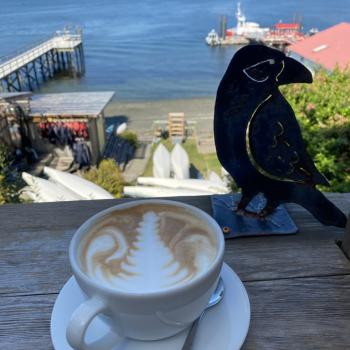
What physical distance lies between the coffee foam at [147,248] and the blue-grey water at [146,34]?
14.1 metres

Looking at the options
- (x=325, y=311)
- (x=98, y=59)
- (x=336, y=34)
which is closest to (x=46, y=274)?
(x=325, y=311)

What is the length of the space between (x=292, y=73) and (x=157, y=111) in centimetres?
1194

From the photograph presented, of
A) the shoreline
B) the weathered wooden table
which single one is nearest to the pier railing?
the shoreline

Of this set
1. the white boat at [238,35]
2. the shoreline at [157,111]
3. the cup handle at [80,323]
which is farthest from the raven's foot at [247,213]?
the white boat at [238,35]

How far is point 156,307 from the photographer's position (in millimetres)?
447

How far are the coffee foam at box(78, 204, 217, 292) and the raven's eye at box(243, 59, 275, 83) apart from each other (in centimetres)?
32

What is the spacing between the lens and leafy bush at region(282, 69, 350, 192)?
2496mm

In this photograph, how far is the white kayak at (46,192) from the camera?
177 inches

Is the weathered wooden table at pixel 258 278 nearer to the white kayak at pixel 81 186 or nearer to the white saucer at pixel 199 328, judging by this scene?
the white saucer at pixel 199 328

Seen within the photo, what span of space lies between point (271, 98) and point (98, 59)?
70.6 feet

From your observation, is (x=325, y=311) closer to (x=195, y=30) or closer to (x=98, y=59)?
(x=98, y=59)

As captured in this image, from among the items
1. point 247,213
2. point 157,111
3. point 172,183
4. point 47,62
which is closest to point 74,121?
point 172,183

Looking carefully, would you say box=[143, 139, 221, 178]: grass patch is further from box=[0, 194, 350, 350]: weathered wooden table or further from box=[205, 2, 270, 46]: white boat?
box=[205, 2, 270, 46]: white boat

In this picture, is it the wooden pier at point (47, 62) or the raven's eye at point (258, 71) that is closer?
the raven's eye at point (258, 71)
